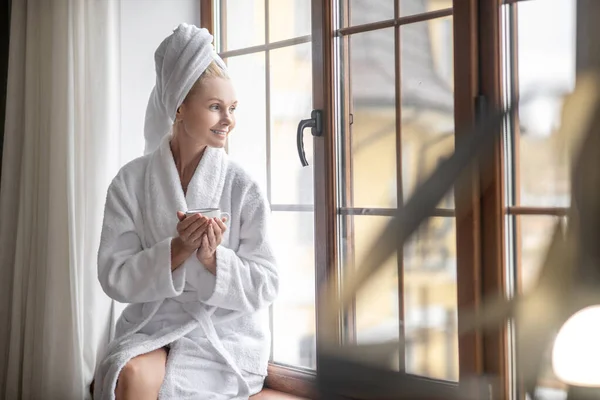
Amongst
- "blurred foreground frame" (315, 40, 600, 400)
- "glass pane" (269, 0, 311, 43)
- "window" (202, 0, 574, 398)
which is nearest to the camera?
"blurred foreground frame" (315, 40, 600, 400)

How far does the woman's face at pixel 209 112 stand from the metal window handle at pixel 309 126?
0.27 metres

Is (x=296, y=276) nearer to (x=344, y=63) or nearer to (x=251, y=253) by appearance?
(x=251, y=253)

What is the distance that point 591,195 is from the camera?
6.8 inches

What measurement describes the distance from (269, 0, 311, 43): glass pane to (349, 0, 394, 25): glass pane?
0.61 feet

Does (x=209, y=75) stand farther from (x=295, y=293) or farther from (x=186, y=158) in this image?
(x=295, y=293)

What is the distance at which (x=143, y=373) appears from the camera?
150cm

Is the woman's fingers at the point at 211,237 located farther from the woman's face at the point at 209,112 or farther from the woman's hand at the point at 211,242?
the woman's face at the point at 209,112

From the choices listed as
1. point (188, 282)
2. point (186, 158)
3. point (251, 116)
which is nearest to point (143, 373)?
point (188, 282)

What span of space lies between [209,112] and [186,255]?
0.37 m

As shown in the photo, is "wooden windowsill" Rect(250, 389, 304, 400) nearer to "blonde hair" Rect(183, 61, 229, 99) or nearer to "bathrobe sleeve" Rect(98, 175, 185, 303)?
"bathrobe sleeve" Rect(98, 175, 185, 303)

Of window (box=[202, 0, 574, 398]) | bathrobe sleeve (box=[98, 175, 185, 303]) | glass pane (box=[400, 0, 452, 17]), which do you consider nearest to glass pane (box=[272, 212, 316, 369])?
window (box=[202, 0, 574, 398])

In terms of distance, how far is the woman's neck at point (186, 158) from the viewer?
1699 mm

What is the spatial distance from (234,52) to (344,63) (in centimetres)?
54

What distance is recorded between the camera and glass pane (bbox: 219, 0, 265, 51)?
83.7 inches
